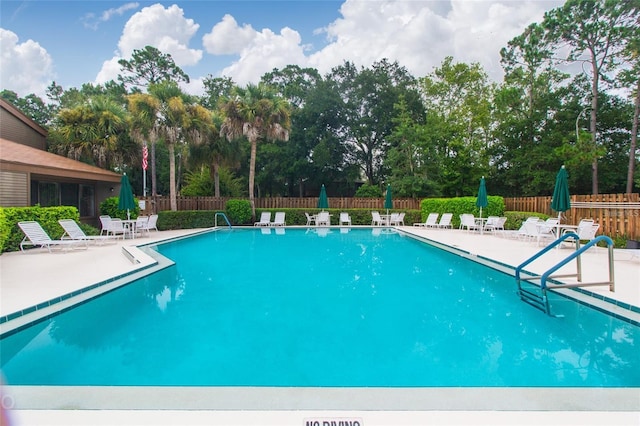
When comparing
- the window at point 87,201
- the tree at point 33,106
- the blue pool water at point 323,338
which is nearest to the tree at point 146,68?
the tree at point 33,106

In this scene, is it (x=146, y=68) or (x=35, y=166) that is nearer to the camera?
(x=35, y=166)

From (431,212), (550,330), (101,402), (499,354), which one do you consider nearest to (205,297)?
(101,402)

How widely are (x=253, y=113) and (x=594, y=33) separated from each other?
17143 mm

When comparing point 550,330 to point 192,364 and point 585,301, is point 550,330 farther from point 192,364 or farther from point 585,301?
point 192,364

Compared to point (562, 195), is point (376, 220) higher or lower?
lower

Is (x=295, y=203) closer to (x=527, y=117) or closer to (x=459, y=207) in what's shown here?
(x=459, y=207)

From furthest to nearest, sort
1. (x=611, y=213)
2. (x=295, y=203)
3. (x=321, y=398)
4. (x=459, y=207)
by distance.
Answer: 1. (x=295, y=203)
2. (x=459, y=207)
3. (x=611, y=213)
4. (x=321, y=398)

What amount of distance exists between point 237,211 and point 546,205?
44.7 feet

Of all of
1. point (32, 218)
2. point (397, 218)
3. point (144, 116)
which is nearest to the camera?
point (32, 218)

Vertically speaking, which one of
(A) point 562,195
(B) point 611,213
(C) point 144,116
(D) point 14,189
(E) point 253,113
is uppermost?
(E) point 253,113

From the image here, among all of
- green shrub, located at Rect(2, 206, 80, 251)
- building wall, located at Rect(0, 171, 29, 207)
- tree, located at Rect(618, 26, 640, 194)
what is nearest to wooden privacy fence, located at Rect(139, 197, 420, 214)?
green shrub, located at Rect(2, 206, 80, 251)

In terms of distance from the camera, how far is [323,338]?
146 inches

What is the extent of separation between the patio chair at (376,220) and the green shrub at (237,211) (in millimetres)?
6429


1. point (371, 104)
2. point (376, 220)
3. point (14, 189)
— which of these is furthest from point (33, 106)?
point (376, 220)
